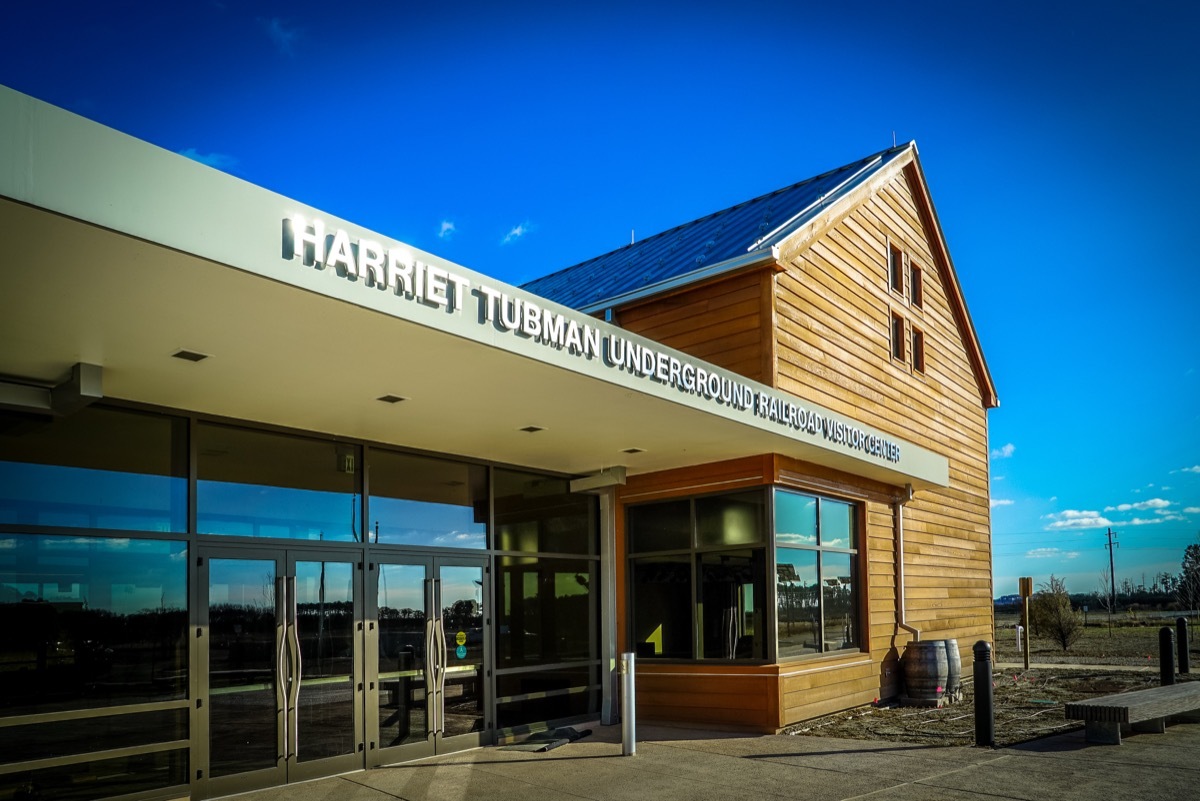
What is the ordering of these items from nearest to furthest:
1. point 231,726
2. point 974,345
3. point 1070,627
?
point 231,726
point 974,345
point 1070,627

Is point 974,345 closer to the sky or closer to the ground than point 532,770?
closer to the sky

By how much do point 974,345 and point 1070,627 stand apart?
9.80 m

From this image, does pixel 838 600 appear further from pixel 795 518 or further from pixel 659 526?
pixel 659 526

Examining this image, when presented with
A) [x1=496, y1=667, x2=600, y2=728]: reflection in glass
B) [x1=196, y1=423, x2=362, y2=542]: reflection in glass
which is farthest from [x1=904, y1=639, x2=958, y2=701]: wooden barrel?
[x1=196, y1=423, x2=362, y2=542]: reflection in glass

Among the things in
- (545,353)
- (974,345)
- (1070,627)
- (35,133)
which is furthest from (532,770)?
(1070,627)

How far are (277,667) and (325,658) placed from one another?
54 cm

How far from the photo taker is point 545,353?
7367mm

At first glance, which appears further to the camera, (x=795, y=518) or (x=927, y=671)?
(x=927, y=671)

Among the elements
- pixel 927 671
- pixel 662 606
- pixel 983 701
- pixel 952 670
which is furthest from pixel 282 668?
pixel 952 670

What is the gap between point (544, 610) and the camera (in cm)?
1185

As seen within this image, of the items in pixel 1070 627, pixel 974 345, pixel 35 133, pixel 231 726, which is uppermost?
pixel 974 345

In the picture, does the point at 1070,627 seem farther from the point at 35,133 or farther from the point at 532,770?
the point at 35,133

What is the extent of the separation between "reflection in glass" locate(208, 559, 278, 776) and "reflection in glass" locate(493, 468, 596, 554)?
10.7 ft

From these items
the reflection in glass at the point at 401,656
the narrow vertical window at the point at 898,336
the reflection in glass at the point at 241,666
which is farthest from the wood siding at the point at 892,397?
the reflection in glass at the point at 241,666
